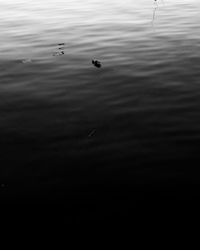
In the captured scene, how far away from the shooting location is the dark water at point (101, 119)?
6.35 metres

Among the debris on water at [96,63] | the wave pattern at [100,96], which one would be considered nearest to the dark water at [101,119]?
the wave pattern at [100,96]

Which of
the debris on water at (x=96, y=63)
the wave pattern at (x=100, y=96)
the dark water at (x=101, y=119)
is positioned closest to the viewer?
the dark water at (x=101, y=119)

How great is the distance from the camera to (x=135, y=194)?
618 centimetres

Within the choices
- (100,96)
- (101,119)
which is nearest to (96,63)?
(100,96)

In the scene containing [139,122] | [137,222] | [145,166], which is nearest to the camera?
[137,222]

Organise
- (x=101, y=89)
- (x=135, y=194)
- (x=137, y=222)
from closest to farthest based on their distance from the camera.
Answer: (x=137, y=222), (x=135, y=194), (x=101, y=89)

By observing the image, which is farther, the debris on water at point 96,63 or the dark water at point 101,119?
the debris on water at point 96,63

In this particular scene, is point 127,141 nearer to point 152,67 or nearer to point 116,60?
point 152,67

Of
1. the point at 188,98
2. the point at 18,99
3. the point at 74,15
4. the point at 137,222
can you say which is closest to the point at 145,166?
the point at 137,222

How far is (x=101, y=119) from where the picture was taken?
8648 millimetres

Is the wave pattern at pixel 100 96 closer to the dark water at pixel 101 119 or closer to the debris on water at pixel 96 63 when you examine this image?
the dark water at pixel 101 119

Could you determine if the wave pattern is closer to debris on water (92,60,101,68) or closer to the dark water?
the dark water

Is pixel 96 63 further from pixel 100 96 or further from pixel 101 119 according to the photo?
pixel 101 119

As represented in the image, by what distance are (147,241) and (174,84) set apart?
634cm
